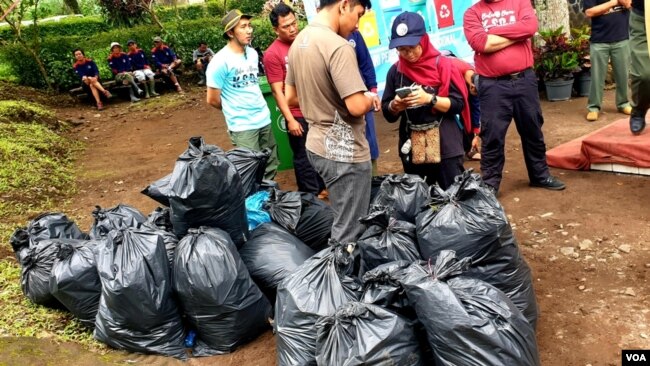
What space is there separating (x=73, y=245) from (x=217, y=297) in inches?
41.7

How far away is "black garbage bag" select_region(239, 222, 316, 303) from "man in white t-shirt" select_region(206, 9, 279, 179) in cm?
127

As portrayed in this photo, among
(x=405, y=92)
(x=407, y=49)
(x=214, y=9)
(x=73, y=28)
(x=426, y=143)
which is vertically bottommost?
(x=426, y=143)

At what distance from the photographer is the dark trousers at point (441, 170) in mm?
3627

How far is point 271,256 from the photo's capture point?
3174 millimetres

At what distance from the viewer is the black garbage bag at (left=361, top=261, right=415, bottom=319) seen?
2287 millimetres

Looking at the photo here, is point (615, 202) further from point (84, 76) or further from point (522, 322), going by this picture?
point (84, 76)

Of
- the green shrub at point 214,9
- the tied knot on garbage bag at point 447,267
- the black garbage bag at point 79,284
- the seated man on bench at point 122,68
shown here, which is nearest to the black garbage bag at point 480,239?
the tied knot on garbage bag at point 447,267

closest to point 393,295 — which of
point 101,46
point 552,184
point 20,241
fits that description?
point 20,241

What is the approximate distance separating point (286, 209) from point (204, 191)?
0.63 m

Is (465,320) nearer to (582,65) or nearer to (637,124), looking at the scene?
(637,124)

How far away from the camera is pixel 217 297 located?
285 cm

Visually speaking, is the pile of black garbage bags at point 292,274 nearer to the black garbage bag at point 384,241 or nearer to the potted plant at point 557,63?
the black garbage bag at point 384,241

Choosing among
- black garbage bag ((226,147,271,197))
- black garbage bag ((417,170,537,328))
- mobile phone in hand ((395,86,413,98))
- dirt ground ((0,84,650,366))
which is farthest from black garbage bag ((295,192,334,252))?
black garbage bag ((417,170,537,328))

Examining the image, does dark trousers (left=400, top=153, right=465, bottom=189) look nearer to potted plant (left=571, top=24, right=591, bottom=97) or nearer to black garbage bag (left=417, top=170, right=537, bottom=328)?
black garbage bag (left=417, top=170, right=537, bottom=328)
